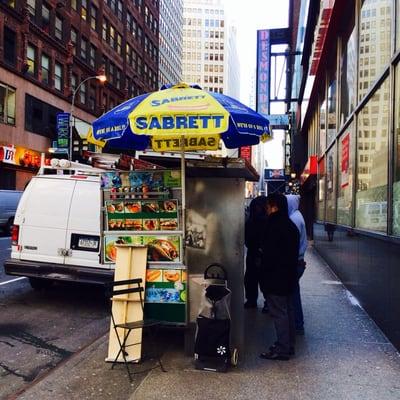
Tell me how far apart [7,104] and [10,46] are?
153 inches

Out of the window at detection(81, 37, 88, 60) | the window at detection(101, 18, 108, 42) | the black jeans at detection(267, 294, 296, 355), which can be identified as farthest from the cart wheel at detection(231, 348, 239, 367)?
the window at detection(101, 18, 108, 42)

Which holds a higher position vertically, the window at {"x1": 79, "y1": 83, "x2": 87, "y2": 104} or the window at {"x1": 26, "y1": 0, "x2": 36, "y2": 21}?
the window at {"x1": 26, "y1": 0, "x2": 36, "y2": 21}

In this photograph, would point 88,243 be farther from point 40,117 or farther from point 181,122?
point 40,117

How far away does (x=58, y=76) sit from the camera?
3522 centimetres

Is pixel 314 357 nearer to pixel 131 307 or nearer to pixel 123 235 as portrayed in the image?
pixel 131 307

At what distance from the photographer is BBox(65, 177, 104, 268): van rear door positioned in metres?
7.00

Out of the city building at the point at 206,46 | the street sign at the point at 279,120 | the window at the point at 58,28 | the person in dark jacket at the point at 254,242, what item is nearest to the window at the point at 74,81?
the window at the point at 58,28

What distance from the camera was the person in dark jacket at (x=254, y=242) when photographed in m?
6.95

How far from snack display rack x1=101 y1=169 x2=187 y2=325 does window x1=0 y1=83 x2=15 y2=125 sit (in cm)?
2575

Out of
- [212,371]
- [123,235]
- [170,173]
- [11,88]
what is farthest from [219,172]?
[11,88]

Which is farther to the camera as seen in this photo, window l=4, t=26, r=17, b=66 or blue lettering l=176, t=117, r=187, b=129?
window l=4, t=26, r=17, b=66

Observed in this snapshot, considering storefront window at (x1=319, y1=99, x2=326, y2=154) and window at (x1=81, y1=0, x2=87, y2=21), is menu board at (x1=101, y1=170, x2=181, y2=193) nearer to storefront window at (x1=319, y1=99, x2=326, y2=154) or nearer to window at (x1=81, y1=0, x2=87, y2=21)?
storefront window at (x1=319, y1=99, x2=326, y2=154)

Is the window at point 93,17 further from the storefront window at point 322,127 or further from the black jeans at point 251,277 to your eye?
the black jeans at point 251,277

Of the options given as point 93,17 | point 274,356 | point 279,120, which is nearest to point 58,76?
point 93,17
